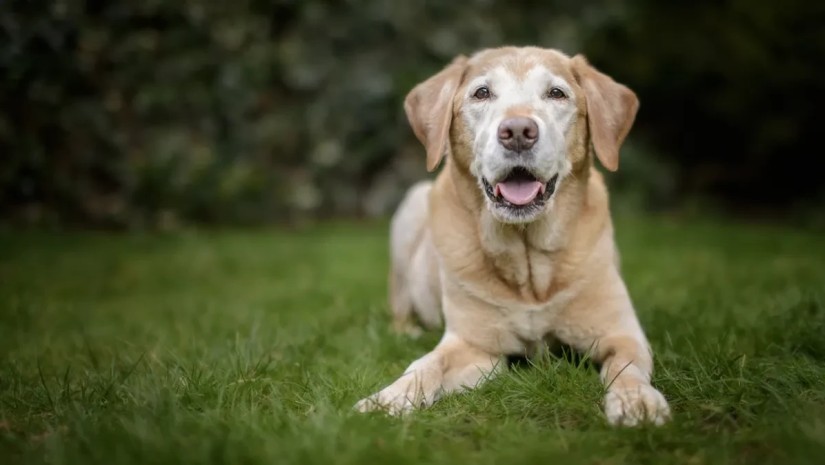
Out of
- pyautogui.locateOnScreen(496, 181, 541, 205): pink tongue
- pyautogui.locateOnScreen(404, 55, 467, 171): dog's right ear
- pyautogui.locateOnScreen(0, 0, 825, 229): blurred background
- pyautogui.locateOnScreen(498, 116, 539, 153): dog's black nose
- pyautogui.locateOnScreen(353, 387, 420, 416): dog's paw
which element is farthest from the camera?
pyautogui.locateOnScreen(0, 0, 825, 229): blurred background

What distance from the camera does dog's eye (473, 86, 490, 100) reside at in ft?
11.3

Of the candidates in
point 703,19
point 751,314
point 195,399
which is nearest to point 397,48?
point 703,19

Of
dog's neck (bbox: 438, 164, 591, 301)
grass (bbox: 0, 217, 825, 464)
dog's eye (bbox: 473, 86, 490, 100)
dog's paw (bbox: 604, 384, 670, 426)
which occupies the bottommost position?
grass (bbox: 0, 217, 825, 464)

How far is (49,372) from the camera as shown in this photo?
3.58 metres

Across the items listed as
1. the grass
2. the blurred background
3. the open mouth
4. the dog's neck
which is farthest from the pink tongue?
the blurred background

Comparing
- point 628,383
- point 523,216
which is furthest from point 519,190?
point 628,383

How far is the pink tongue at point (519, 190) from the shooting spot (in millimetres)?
3195

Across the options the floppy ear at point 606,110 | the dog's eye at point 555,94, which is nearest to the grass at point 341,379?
the floppy ear at point 606,110

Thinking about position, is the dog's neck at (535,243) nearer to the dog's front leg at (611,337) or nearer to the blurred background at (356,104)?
the dog's front leg at (611,337)

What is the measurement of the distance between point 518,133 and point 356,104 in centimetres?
728

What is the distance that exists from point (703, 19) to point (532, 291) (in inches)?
313

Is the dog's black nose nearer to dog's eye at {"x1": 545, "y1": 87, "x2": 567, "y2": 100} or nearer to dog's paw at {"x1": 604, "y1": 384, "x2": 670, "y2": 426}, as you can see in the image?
dog's eye at {"x1": 545, "y1": 87, "x2": 567, "y2": 100}

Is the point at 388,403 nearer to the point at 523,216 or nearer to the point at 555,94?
the point at 523,216

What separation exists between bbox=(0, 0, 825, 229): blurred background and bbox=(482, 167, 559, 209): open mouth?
6112 millimetres
